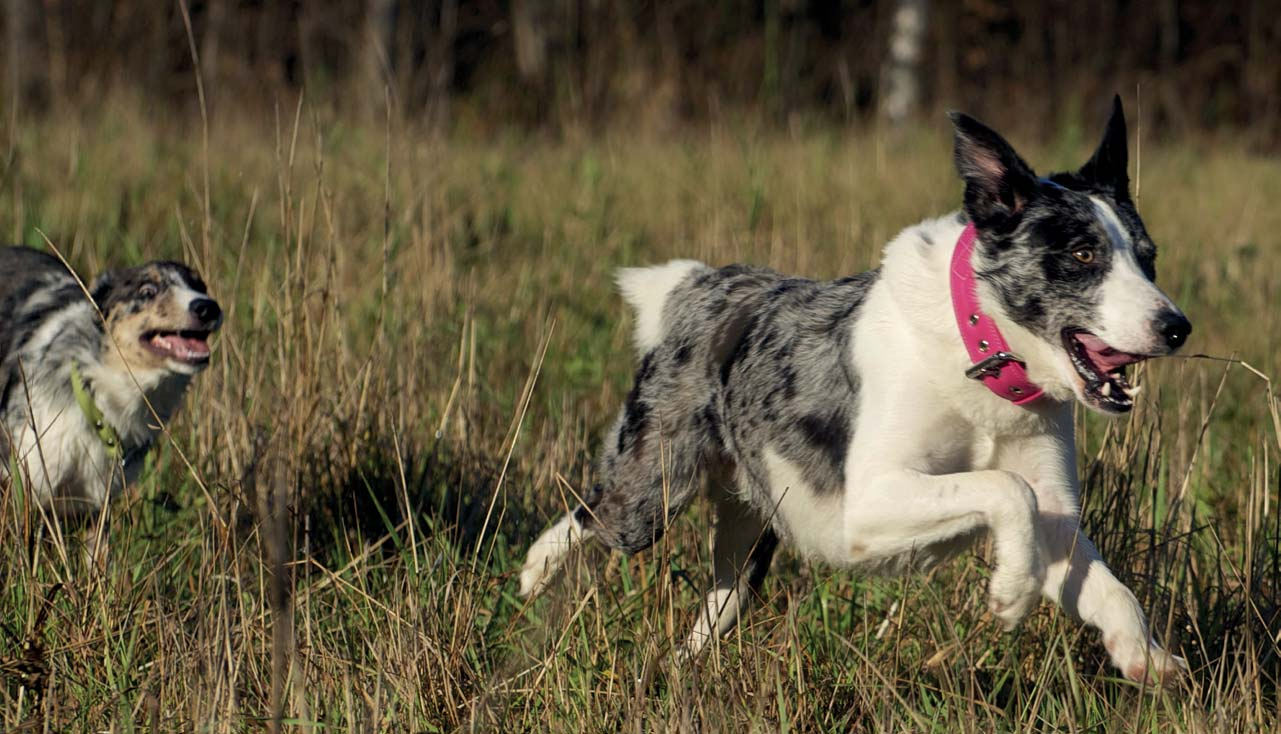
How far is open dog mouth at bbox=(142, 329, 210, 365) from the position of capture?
4.39 m

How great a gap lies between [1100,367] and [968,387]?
0.28 meters

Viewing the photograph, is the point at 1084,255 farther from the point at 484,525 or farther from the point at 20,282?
the point at 20,282

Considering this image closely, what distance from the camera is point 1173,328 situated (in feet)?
9.21

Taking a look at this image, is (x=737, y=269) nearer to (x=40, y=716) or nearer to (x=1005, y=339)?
(x=1005, y=339)

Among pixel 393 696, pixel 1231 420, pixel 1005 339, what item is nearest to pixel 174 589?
pixel 393 696

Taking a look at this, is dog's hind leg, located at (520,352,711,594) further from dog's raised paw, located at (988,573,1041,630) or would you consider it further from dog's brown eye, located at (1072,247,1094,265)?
dog's brown eye, located at (1072,247,1094,265)

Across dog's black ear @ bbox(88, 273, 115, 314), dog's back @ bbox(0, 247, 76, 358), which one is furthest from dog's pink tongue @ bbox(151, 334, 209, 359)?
dog's back @ bbox(0, 247, 76, 358)

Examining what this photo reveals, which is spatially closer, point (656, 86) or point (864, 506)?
point (864, 506)

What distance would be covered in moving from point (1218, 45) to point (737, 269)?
14.6m

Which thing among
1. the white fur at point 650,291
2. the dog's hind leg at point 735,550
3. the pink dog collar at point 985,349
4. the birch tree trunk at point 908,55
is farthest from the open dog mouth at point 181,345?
the birch tree trunk at point 908,55

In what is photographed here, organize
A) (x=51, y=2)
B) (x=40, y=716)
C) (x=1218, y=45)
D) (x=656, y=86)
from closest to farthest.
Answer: (x=40, y=716) < (x=656, y=86) < (x=51, y=2) < (x=1218, y=45)

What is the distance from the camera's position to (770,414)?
11.5 feet

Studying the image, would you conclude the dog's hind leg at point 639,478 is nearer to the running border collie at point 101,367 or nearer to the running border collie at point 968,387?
the running border collie at point 968,387

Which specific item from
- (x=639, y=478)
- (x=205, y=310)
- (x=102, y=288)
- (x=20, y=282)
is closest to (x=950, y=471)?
(x=639, y=478)
